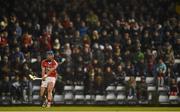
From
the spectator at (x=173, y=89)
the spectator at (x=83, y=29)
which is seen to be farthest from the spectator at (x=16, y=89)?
the spectator at (x=173, y=89)

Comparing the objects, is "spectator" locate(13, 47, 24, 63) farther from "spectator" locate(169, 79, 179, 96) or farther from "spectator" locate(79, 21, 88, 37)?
"spectator" locate(169, 79, 179, 96)

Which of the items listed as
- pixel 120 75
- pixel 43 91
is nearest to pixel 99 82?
pixel 120 75

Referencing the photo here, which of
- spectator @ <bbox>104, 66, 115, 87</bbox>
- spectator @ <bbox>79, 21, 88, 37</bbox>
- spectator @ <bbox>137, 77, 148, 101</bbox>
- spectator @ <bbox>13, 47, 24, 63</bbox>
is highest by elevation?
spectator @ <bbox>79, 21, 88, 37</bbox>

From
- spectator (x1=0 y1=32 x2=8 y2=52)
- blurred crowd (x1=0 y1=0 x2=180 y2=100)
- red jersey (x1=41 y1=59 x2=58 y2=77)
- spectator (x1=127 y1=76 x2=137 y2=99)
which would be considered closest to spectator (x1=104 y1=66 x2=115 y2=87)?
blurred crowd (x1=0 y1=0 x2=180 y2=100)

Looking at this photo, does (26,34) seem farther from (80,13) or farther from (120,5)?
(120,5)

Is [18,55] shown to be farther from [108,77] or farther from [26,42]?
[108,77]

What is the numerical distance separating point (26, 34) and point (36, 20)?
172 centimetres

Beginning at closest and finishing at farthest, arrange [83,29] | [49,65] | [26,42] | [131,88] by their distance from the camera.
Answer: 1. [49,65]
2. [131,88]
3. [26,42]
4. [83,29]

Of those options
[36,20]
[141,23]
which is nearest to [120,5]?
[141,23]

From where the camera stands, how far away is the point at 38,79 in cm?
2427

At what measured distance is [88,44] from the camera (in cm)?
2581

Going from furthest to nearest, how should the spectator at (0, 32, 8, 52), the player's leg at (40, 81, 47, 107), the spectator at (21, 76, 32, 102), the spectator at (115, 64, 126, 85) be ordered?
the spectator at (0, 32, 8, 52)
the spectator at (115, 64, 126, 85)
the spectator at (21, 76, 32, 102)
the player's leg at (40, 81, 47, 107)

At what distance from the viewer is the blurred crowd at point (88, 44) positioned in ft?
81.7

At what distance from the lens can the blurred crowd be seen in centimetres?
2491
